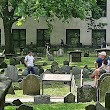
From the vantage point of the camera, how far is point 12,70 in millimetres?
21594

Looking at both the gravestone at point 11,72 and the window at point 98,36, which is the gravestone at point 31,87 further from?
the window at point 98,36

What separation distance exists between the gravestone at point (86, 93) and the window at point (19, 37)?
33945 millimetres

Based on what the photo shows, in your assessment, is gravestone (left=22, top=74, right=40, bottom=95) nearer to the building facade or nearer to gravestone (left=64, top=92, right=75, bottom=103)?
gravestone (left=64, top=92, right=75, bottom=103)

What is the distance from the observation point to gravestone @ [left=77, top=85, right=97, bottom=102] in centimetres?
1538

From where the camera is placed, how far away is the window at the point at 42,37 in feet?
162

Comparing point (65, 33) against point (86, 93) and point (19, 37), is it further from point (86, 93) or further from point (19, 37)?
point (86, 93)

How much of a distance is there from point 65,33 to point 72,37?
925 millimetres

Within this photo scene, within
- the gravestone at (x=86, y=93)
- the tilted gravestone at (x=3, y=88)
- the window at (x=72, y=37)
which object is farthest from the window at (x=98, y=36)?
the tilted gravestone at (x=3, y=88)

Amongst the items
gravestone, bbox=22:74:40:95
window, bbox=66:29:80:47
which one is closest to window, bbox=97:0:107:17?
Answer: window, bbox=66:29:80:47

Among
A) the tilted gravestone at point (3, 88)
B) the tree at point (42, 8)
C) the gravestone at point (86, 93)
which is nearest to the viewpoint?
the tilted gravestone at point (3, 88)

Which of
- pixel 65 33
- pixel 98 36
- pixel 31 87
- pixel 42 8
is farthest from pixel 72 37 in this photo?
pixel 31 87

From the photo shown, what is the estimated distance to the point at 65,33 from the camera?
49938 mm

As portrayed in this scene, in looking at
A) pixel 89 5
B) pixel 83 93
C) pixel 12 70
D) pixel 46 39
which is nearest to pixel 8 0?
pixel 89 5

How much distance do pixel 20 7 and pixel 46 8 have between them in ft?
8.82
